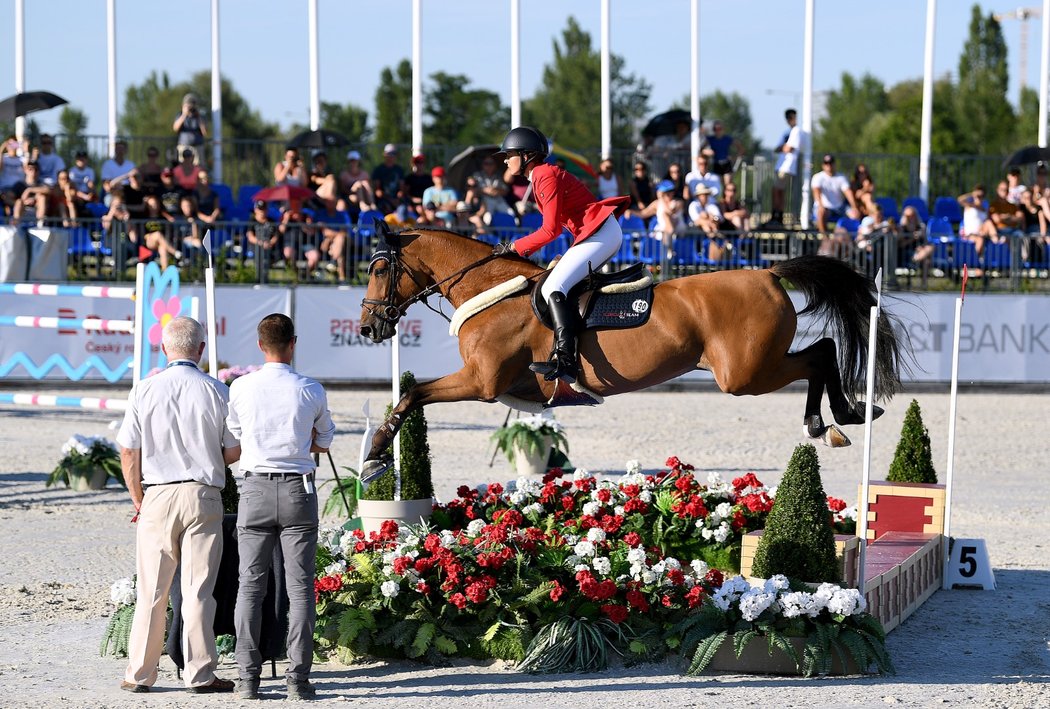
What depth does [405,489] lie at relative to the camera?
322 inches

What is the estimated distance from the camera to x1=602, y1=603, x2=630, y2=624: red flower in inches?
269

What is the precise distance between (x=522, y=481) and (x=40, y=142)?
13.6 m

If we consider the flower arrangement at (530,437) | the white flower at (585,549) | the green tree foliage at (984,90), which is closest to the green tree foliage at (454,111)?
the green tree foliage at (984,90)

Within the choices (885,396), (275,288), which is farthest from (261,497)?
(275,288)

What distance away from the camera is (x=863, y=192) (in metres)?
20.8

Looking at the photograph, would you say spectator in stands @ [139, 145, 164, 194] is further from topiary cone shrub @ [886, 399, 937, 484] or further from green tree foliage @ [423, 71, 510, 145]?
green tree foliage @ [423, 71, 510, 145]

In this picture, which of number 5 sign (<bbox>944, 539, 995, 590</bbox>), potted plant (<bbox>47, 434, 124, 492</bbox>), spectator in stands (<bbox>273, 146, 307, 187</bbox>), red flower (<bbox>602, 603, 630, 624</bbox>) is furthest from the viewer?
spectator in stands (<bbox>273, 146, 307, 187</bbox>)

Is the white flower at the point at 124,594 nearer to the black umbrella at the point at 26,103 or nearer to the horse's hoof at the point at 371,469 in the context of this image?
the horse's hoof at the point at 371,469

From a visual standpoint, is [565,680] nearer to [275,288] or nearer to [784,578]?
[784,578]

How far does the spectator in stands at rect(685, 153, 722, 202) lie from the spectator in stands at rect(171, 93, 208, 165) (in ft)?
24.5

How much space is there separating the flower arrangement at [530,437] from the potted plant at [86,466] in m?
3.64

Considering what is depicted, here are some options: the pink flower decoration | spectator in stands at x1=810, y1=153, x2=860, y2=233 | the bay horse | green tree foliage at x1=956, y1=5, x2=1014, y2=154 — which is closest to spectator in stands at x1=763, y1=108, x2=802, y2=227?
spectator in stands at x1=810, y1=153, x2=860, y2=233

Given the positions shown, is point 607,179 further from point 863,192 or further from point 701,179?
point 863,192

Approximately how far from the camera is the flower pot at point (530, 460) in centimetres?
1308
